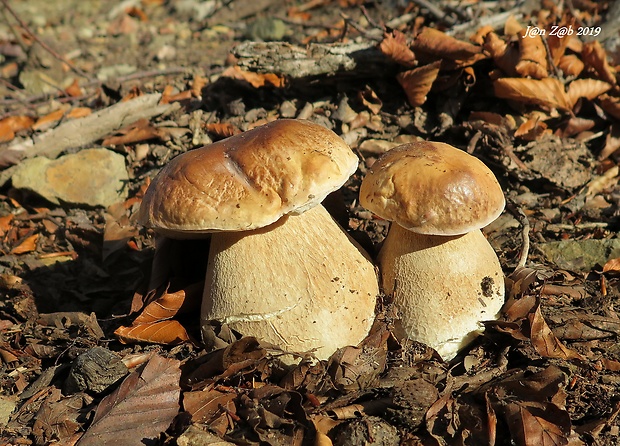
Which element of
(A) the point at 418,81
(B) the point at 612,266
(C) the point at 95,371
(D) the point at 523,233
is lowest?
(B) the point at 612,266

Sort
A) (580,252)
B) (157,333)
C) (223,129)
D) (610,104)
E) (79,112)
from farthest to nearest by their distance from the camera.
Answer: (79,112) < (223,129) < (610,104) < (580,252) < (157,333)

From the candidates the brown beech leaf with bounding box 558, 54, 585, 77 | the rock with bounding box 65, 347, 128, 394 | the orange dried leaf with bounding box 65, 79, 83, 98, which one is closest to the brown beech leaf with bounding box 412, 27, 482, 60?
the brown beech leaf with bounding box 558, 54, 585, 77

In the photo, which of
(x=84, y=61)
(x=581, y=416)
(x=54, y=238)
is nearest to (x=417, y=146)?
(x=581, y=416)

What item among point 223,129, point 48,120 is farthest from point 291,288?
point 48,120

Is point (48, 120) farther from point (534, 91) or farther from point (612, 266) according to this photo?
point (612, 266)

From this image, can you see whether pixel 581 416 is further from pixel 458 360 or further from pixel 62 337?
pixel 62 337

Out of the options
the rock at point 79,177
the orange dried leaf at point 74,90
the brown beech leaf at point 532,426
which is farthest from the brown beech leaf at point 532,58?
the orange dried leaf at point 74,90

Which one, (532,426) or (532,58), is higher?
(532,58)
